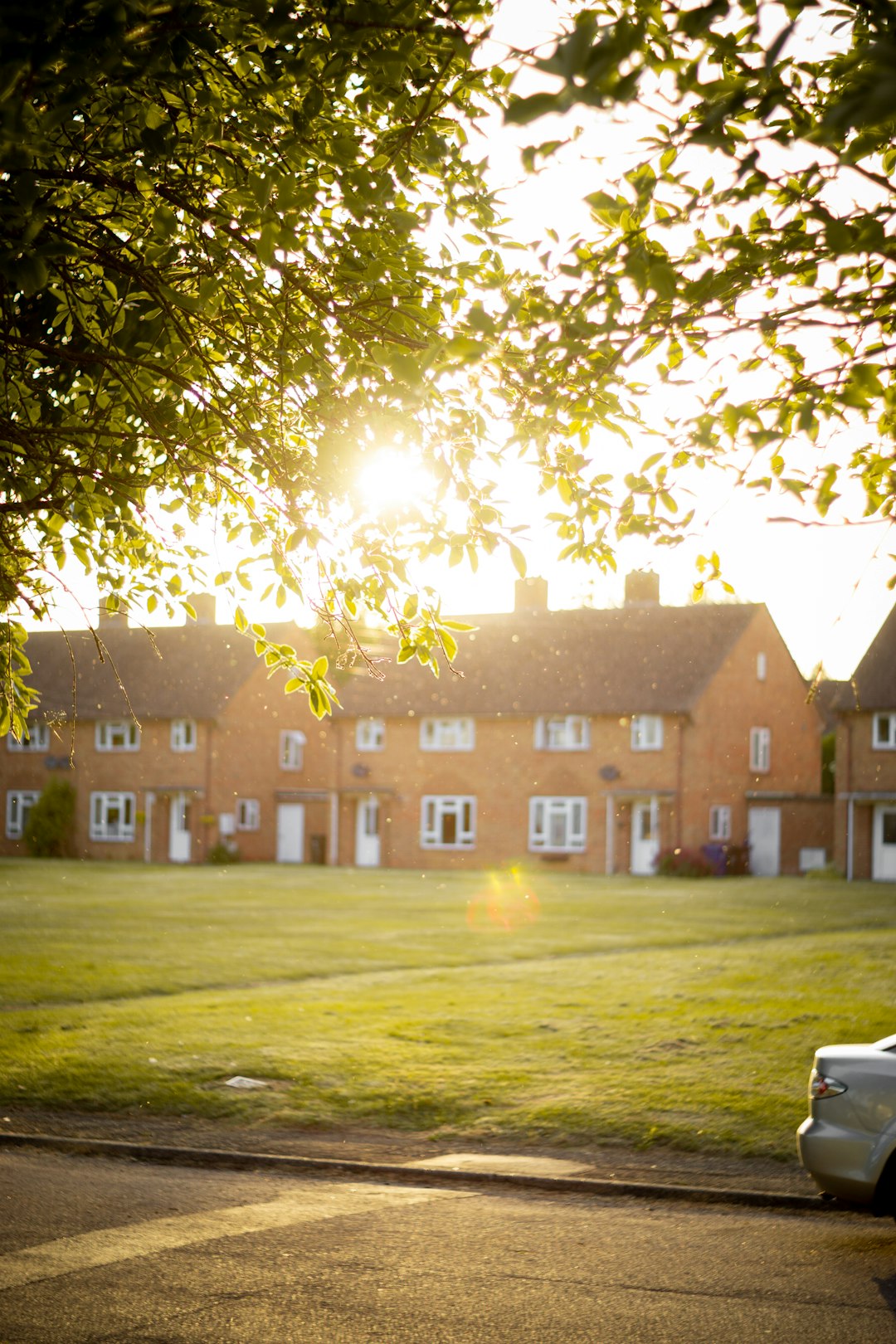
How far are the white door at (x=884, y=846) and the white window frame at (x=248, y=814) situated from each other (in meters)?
23.3

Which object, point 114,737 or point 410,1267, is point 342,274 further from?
point 114,737

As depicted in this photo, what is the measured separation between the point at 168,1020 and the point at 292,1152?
5.28 metres

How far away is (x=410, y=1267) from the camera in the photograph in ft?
24.2

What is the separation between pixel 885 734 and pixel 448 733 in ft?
51.1

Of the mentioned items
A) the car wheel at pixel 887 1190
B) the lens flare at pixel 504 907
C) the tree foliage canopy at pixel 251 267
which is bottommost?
the lens flare at pixel 504 907

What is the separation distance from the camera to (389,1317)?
6539 mm

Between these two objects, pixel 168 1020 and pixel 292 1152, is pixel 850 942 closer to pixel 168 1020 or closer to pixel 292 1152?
pixel 168 1020

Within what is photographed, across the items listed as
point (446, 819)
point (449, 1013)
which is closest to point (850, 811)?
point (446, 819)

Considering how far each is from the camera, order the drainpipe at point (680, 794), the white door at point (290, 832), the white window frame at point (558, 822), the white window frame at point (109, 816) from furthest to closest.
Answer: the white door at point (290, 832) → the white window frame at point (109, 816) → the white window frame at point (558, 822) → the drainpipe at point (680, 794)

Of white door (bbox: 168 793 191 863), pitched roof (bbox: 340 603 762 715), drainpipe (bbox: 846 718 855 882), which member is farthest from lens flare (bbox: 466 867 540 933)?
white door (bbox: 168 793 191 863)

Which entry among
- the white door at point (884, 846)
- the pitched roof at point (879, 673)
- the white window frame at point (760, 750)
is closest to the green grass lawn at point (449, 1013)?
the white door at point (884, 846)

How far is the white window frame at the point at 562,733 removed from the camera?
163 feet

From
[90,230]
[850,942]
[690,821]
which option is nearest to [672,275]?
[90,230]

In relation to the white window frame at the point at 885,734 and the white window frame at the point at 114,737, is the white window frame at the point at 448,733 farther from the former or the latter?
the white window frame at the point at 885,734
